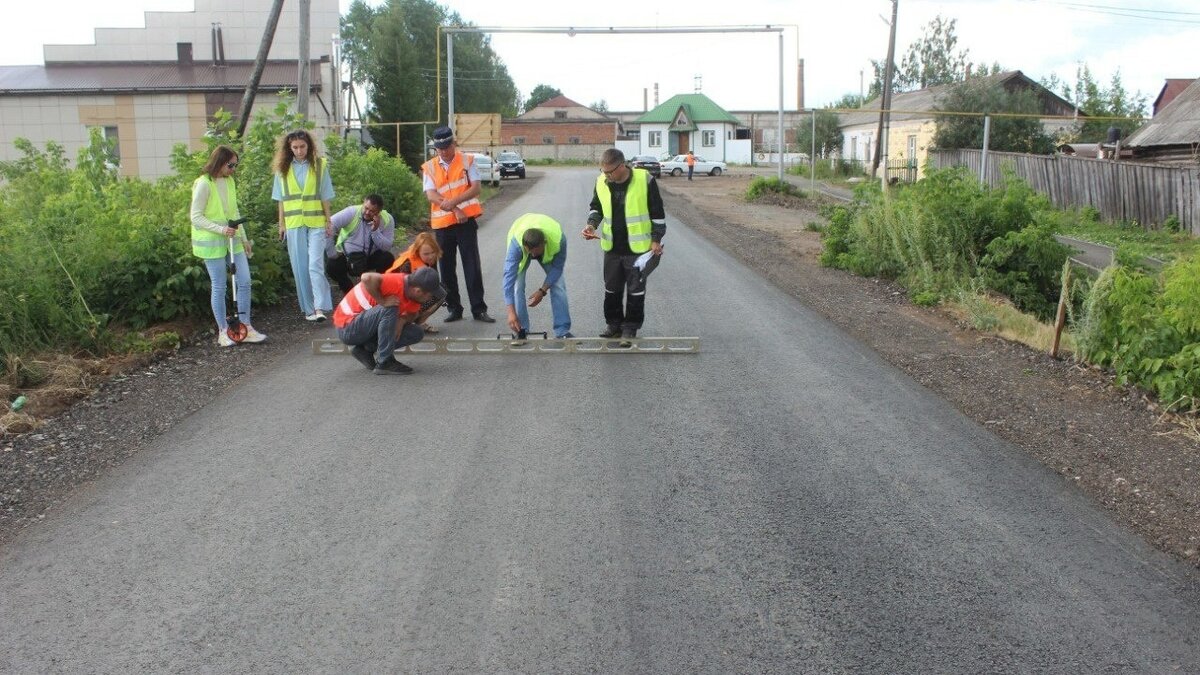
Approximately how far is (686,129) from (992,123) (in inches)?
1933

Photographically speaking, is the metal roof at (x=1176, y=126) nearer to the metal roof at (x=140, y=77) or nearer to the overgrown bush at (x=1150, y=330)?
the overgrown bush at (x=1150, y=330)

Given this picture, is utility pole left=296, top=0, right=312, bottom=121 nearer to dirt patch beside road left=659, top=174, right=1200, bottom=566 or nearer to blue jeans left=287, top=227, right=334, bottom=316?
blue jeans left=287, top=227, right=334, bottom=316

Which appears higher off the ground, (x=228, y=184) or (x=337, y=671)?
(x=228, y=184)

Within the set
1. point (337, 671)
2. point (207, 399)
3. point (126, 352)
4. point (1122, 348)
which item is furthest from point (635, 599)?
point (126, 352)

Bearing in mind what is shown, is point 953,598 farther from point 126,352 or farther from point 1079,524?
point 126,352

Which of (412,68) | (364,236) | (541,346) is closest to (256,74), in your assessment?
(364,236)

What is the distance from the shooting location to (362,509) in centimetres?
540

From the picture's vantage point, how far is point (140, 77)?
1384 inches

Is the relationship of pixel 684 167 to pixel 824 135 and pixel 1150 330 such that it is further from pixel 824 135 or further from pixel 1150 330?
pixel 1150 330

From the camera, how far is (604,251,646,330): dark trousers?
9.40 meters

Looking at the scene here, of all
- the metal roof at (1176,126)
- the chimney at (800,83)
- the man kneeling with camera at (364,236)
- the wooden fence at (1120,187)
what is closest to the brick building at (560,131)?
the chimney at (800,83)

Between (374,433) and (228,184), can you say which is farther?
(228,184)

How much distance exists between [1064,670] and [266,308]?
950cm

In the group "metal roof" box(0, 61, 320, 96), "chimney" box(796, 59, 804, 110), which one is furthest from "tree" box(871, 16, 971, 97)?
"metal roof" box(0, 61, 320, 96)
